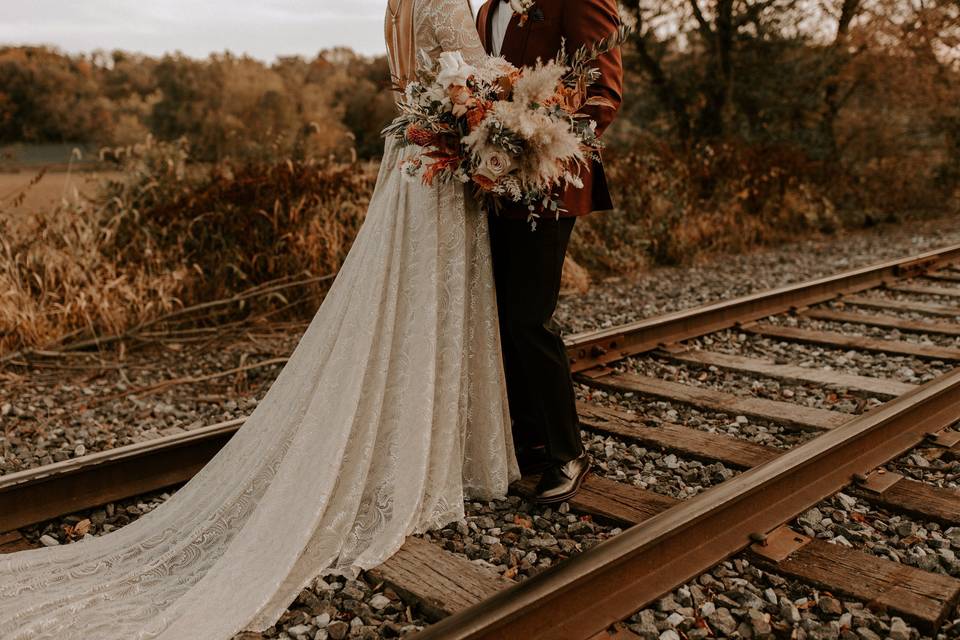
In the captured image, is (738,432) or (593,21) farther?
(738,432)

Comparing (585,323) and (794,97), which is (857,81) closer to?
(794,97)

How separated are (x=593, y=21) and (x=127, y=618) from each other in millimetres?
2433

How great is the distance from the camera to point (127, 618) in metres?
2.46

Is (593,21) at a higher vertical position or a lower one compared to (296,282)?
higher

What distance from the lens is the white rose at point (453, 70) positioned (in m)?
2.79

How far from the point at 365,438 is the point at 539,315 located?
80 centimetres

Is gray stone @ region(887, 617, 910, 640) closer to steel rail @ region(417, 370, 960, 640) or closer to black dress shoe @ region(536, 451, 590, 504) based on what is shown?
steel rail @ region(417, 370, 960, 640)

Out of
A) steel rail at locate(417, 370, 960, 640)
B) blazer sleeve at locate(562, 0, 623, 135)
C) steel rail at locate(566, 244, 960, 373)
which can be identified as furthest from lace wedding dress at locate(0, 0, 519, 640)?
steel rail at locate(566, 244, 960, 373)

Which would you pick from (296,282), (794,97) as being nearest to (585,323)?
(296,282)

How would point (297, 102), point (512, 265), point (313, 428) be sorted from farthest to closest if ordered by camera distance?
point (297, 102) → point (512, 265) → point (313, 428)

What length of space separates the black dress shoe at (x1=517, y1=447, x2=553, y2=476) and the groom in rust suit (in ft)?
0.33

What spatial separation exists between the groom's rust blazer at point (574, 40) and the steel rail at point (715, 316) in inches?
79.6

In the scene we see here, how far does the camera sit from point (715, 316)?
611cm

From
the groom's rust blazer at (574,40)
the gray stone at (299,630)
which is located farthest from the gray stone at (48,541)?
the groom's rust blazer at (574,40)
